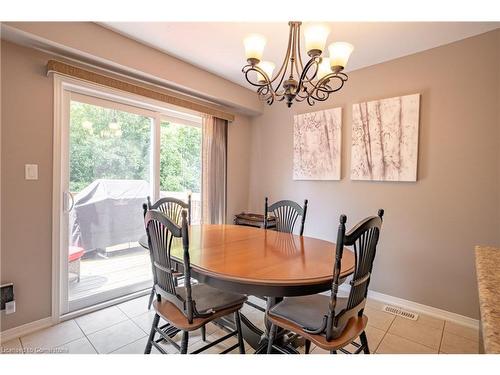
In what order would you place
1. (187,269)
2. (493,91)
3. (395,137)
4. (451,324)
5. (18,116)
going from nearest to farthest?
1. (187,269)
2. (18,116)
3. (493,91)
4. (451,324)
5. (395,137)

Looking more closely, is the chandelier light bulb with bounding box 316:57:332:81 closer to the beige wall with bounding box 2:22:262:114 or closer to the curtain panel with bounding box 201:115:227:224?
the beige wall with bounding box 2:22:262:114

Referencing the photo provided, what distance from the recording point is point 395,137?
97.3 inches

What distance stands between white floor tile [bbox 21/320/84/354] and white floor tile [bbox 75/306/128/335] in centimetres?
5

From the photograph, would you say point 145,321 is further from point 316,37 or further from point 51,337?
point 316,37

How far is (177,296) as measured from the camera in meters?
1.46

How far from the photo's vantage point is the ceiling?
201 centimetres

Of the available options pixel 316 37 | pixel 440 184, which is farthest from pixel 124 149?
pixel 440 184

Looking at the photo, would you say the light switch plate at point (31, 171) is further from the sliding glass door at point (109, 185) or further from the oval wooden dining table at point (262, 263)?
the oval wooden dining table at point (262, 263)

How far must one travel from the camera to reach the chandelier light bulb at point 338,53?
4.99 ft

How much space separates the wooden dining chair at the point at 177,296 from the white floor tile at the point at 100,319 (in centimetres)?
79

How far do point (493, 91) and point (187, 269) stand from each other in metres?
2.66

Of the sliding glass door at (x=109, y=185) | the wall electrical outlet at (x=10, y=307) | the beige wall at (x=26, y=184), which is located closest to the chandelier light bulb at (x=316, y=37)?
the sliding glass door at (x=109, y=185)
